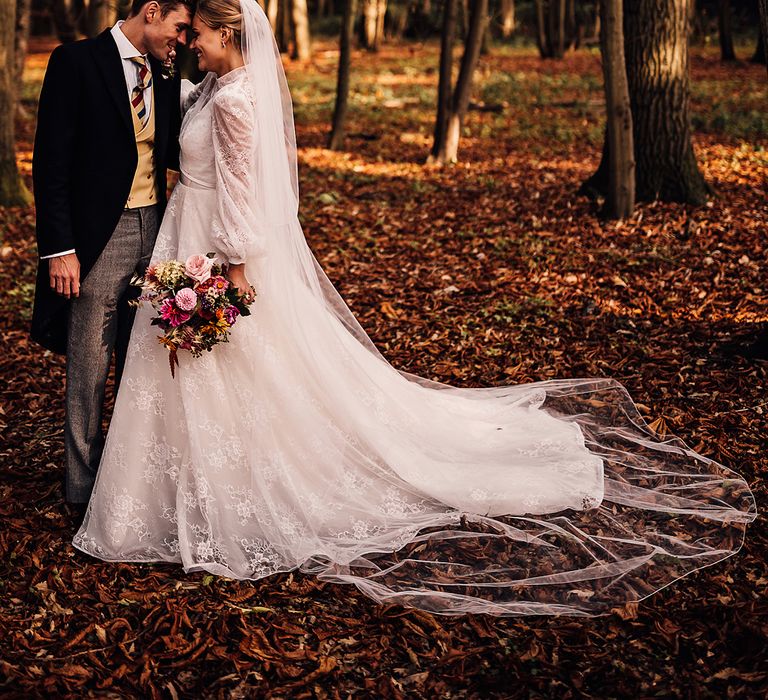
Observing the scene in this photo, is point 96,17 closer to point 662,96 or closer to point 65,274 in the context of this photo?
point 662,96

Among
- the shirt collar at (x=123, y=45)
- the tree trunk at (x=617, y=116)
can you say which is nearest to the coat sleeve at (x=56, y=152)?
the shirt collar at (x=123, y=45)

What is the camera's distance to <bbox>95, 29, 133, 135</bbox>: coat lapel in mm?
4176

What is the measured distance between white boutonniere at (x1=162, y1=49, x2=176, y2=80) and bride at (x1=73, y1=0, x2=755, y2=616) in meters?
0.16

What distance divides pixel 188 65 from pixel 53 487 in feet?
30.4

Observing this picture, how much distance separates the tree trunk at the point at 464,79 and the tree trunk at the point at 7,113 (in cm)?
594

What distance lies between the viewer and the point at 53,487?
498cm

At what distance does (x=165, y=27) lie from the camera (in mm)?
4188

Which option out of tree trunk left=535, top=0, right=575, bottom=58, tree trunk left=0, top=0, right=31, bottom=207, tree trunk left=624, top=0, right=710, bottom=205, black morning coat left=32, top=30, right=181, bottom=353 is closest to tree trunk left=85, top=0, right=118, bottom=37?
tree trunk left=0, top=0, right=31, bottom=207

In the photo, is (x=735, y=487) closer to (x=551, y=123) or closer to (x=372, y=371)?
(x=372, y=371)

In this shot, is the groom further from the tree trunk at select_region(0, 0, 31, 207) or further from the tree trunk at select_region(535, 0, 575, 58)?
the tree trunk at select_region(535, 0, 575, 58)

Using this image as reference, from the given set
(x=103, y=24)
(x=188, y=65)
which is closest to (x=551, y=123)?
(x=188, y=65)

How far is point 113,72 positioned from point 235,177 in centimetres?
78

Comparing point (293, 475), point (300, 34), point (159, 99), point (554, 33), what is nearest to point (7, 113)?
point (159, 99)

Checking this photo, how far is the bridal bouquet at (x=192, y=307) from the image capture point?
4.11 meters
